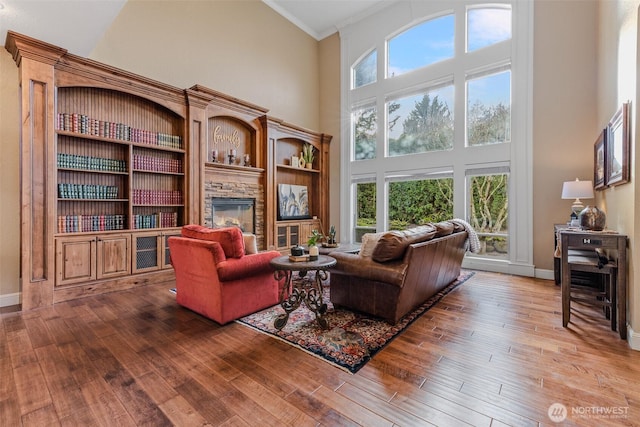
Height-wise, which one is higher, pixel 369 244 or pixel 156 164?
pixel 156 164

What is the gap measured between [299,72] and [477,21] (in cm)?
414

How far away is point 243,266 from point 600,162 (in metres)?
4.81

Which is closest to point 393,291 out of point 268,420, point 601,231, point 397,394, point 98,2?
point 397,394

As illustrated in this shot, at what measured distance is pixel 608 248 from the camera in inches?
104

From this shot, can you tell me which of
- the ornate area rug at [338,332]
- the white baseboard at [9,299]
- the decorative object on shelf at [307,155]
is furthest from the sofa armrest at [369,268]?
the decorative object on shelf at [307,155]

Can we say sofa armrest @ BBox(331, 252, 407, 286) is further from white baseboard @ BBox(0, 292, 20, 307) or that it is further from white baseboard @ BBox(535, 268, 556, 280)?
white baseboard @ BBox(0, 292, 20, 307)

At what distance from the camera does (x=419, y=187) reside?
6.31 m

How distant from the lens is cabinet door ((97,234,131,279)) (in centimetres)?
395

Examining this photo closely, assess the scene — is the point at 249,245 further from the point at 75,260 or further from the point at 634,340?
the point at 634,340

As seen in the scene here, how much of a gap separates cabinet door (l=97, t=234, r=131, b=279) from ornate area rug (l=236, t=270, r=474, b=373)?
2.39 m

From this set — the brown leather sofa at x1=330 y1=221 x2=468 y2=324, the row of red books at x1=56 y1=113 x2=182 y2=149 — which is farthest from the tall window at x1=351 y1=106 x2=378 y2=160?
the row of red books at x1=56 y1=113 x2=182 y2=149

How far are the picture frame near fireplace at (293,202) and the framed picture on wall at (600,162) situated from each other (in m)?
5.41

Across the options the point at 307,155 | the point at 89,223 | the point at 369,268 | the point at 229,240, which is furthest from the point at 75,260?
the point at 307,155

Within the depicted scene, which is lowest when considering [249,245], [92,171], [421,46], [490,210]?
[249,245]
